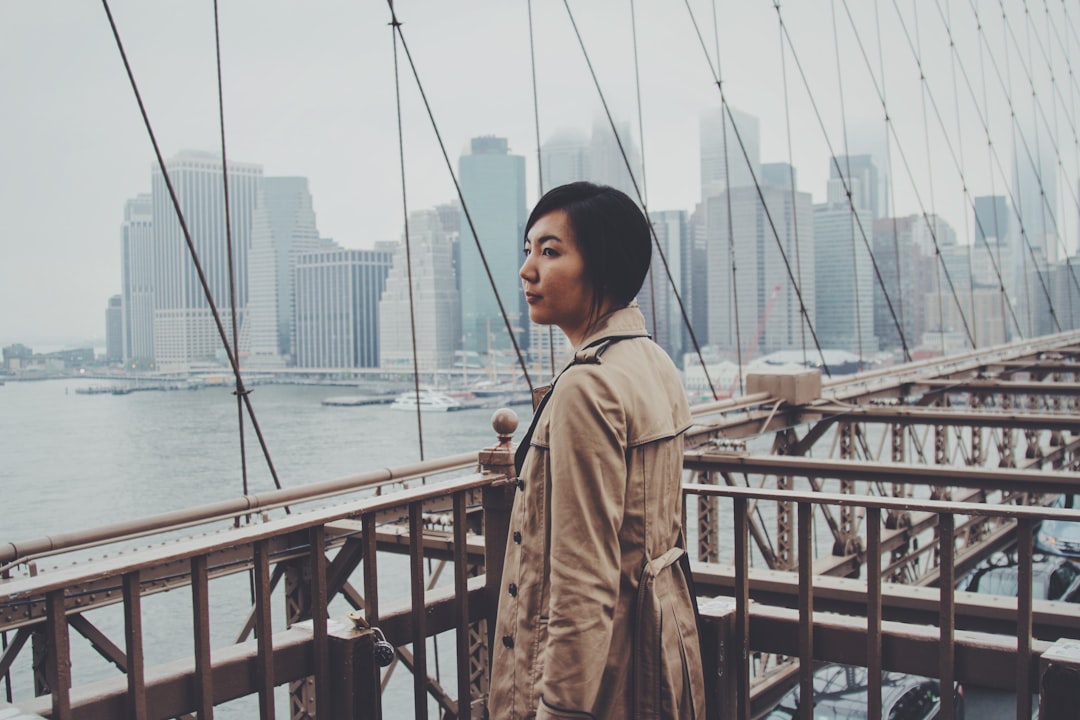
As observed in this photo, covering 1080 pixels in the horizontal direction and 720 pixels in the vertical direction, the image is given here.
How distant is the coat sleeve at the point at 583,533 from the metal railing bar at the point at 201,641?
79 centimetres

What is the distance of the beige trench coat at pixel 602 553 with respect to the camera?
152cm

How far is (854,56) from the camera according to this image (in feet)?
69.8

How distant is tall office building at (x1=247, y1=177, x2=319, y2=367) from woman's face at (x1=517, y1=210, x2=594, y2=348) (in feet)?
25.6

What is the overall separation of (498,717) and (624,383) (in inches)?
26.0

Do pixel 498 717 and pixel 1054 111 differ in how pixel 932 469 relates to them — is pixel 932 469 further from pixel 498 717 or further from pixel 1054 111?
pixel 1054 111

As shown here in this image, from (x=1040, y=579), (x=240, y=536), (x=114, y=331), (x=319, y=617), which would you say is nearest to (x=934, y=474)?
(x=319, y=617)

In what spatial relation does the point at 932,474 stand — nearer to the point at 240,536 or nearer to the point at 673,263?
the point at 240,536

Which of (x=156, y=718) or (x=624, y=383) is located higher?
(x=624, y=383)

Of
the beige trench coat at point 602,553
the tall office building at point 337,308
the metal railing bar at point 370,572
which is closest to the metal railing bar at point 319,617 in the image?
the metal railing bar at point 370,572

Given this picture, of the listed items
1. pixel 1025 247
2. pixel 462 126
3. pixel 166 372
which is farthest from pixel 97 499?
pixel 1025 247

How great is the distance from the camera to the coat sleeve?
4.93 feet

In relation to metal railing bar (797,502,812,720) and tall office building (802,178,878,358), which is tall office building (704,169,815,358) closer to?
tall office building (802,178,878,358)

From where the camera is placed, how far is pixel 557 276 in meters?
1.76

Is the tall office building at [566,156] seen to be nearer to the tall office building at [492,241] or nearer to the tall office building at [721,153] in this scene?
the tall office building at [492,241]
